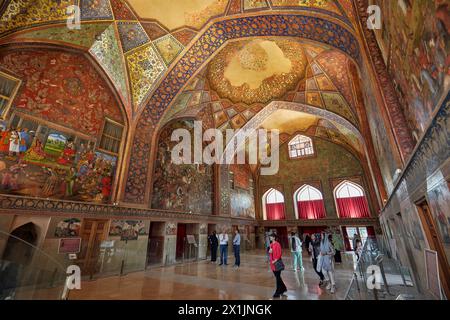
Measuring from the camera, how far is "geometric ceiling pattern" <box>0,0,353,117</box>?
583cm

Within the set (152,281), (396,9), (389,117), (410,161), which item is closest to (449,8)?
(396,9)

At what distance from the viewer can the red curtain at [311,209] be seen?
1620cm

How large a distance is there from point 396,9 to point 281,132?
47.8ft

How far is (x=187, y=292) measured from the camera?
4.55 meters

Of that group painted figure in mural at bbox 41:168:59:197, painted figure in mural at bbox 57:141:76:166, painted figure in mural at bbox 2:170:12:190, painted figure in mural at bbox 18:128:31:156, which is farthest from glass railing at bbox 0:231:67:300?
painted figure in mural at bbox 57:141:76:166

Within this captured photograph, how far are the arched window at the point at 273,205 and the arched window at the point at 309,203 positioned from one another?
1.29m

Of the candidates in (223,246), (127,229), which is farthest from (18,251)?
(223,246)

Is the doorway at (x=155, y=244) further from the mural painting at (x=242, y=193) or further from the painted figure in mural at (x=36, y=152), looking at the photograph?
the mural painting at (x=242, y=193)

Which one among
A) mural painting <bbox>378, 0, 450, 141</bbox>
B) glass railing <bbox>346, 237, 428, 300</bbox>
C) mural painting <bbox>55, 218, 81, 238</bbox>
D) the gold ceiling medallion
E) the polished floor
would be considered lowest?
the polished floor

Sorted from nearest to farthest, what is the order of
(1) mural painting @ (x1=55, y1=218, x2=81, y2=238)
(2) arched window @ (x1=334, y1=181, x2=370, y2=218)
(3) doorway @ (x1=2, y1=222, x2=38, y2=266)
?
(3) doorway @ (x1=2, y1=222, x2=38, y2=266) < (1) mural painting @ (x1=55, y1=218, x2=81, y2=238) < (2) arched window @ (x1=334, y1=181, x2=370, y2=218)

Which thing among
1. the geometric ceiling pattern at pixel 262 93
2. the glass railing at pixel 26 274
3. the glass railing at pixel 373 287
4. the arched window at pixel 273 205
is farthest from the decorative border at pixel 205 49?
the arched window at pixel 273 205

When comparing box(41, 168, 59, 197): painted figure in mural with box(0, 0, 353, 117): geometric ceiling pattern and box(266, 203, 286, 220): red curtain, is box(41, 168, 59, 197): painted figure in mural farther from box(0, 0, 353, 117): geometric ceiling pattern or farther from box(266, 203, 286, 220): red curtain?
box(266, 203, 286, 220): red curtain

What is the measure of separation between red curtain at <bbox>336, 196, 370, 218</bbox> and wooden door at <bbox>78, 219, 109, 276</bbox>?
16.0 meters

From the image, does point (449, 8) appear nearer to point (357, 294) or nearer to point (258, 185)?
point (357, 294)
